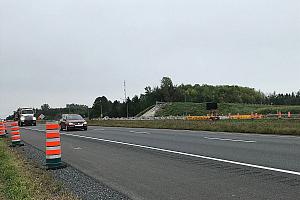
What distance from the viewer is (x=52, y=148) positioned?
11.0m

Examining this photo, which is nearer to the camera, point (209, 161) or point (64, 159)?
point (209, 161)

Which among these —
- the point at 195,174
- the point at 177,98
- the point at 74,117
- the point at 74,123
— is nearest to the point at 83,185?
the point at 195,174

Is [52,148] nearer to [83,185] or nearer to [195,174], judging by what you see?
[83,185]

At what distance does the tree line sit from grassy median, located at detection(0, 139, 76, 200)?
114 metres

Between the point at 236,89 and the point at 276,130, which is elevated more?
the point at 236,89

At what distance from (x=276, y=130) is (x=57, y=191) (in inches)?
670

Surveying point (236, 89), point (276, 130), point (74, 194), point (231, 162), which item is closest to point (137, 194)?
point (74, 194)

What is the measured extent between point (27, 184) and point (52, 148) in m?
2.92

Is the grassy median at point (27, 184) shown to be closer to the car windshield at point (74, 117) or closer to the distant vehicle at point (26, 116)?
the car windshield at point (74, 117)

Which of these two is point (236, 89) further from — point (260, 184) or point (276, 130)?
point (260, 184)

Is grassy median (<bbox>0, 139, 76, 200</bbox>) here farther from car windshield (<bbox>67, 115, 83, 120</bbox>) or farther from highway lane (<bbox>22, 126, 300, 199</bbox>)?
car windshield (<bbox>67, 115, 83, 120</bbox>)

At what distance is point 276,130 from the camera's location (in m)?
21.9

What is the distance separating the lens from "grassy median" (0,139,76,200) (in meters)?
6.98

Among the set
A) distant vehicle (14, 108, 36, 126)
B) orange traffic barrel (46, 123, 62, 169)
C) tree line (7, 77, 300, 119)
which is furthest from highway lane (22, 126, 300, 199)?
tree line (7, 77, 300, 119)
